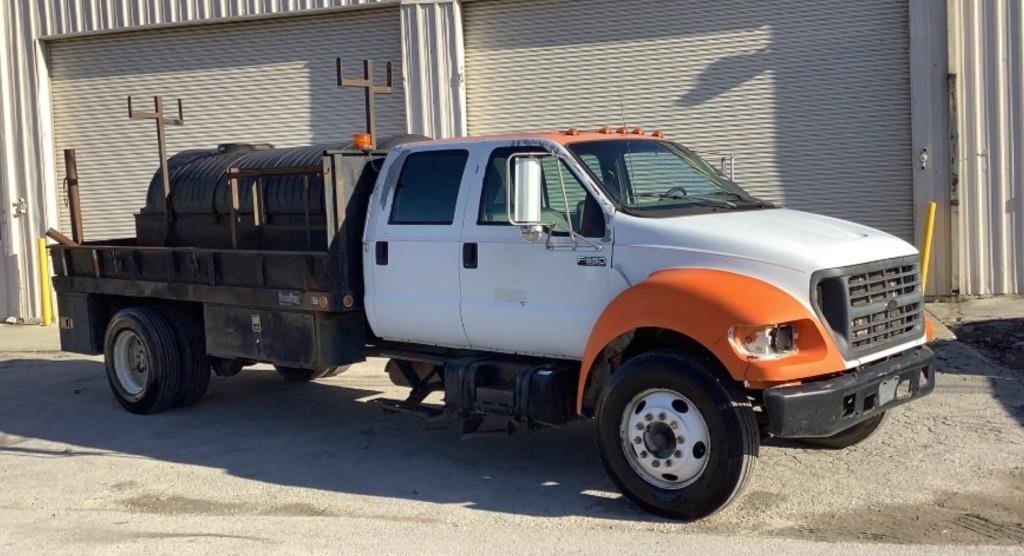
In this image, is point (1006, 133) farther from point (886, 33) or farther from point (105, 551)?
point (105, 551)

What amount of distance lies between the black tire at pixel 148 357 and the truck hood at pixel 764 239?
15.2 ft

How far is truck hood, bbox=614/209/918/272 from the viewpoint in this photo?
18.9 feet

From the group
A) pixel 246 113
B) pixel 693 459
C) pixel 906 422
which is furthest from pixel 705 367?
pixel 246 113

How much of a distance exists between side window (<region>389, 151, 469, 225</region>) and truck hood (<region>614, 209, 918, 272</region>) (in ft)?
4.49

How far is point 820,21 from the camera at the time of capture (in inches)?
504

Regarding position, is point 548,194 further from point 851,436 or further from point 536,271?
point 851,436

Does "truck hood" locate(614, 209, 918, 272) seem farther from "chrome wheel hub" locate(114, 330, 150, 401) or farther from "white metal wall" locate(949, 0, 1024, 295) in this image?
→ "white metal wall" locate(949, 0, 1024, 295)

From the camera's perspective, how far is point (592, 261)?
20.9 feet

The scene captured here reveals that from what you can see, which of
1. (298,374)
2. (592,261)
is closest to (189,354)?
(298,374)

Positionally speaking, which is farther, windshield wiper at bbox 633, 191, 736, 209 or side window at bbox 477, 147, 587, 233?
windshield wiper at bbox 633, 191, 736, 209

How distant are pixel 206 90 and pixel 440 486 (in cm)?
1071

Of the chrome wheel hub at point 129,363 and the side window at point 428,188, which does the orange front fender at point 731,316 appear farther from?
the chrome wheel hub at point 129,363

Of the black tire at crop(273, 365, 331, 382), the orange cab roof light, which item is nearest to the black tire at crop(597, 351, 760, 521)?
the orange cab roof light

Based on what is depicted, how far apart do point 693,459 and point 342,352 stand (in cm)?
305
